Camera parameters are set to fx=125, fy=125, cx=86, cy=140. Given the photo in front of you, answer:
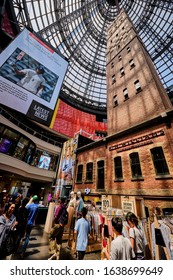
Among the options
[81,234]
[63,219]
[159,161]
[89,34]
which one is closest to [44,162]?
[159,161]

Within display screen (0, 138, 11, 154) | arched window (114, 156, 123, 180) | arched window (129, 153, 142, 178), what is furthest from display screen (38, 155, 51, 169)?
arched window (129, 153, 142, 178)

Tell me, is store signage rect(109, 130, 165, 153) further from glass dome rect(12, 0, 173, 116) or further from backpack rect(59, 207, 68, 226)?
glass dome rect(12, 0, 173, 116)

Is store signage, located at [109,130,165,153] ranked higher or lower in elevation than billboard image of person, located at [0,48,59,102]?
lower

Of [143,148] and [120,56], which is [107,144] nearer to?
[143,148]

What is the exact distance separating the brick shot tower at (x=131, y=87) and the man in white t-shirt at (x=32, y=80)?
8.77 meters

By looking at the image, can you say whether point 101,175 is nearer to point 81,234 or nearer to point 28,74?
point 81,234

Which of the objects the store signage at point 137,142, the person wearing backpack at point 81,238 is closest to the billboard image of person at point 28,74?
the person wearing backpack at point 81,238

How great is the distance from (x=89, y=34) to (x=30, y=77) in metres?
33.5

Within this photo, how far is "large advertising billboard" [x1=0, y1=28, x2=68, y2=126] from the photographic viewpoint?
6.35 m

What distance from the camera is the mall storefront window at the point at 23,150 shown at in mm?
16406

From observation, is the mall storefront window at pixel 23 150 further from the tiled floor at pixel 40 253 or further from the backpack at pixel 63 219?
the backpack at pixel 63 219

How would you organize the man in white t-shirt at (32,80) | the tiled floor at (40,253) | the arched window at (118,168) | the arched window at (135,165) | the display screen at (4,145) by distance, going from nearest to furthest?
the tiled floor at (40,253) < the man in white t-shirt at (32,80) < the arched window at (135,165) < the arched window at (118,168) < the display screen at (4,145)

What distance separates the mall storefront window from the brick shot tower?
13.2 m
